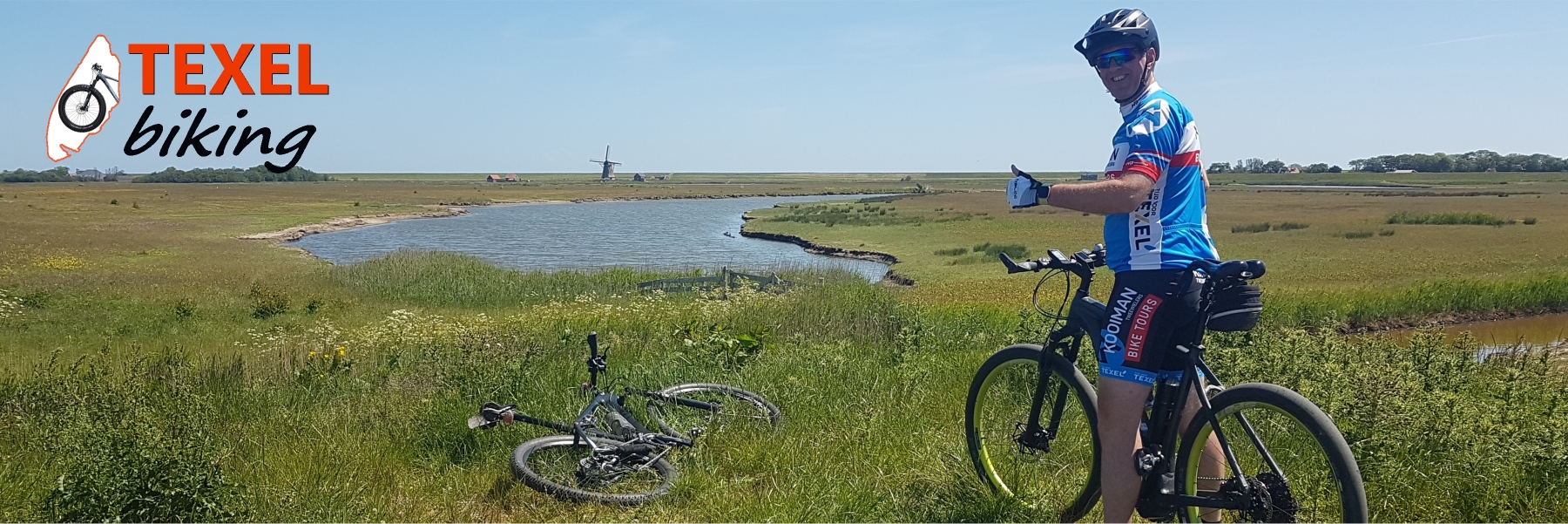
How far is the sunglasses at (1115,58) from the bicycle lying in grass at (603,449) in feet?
8.40

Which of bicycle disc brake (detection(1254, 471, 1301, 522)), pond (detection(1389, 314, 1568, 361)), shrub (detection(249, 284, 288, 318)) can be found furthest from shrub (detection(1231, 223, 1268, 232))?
bicycle disc brake (detection(1254, 471, 1301, 522))

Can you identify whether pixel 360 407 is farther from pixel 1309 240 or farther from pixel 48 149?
pixel 1309 240

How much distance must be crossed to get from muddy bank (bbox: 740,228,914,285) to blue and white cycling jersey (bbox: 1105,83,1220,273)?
26.5 meters

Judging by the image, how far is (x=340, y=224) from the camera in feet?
205

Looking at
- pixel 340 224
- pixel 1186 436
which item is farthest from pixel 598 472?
pixel 340 224

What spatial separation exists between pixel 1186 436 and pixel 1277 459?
63 centimetres

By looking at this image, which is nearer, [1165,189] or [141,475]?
[1165,189]

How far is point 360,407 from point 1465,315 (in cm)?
1937

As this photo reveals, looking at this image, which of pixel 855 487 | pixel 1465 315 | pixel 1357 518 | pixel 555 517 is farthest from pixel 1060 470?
pixel 1465 315

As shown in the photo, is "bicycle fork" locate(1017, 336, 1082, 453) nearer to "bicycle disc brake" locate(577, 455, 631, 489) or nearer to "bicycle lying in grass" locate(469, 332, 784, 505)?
"bicycle lying in grass" locate(469, 332, 784, 505)

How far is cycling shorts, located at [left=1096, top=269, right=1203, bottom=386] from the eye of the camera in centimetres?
310

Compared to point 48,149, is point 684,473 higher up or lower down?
lower down

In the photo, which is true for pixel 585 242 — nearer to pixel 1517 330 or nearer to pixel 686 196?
pixel 1517 330

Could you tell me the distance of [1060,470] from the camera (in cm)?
426
